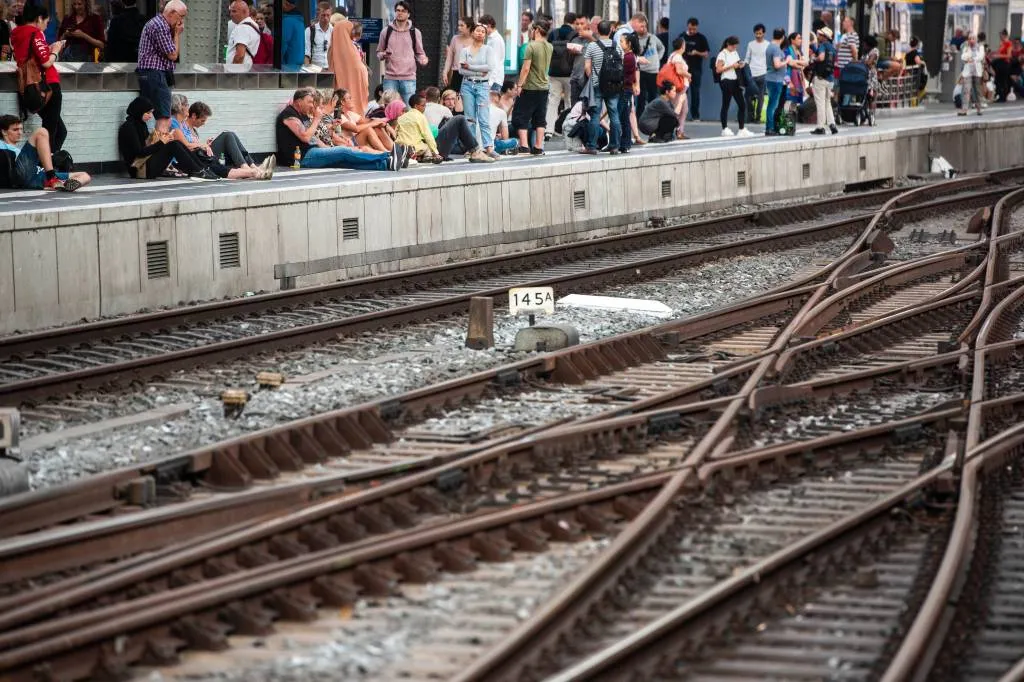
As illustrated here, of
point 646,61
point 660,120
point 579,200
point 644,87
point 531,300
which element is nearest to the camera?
point 531,300

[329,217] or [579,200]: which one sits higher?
[329,217]

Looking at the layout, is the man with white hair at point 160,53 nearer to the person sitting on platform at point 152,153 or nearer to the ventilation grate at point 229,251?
the person sitting on platform at point 152,153

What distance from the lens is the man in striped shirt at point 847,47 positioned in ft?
111

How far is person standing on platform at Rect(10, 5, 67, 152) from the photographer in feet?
54.8

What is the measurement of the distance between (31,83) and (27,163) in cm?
92

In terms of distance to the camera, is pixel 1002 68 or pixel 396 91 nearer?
pixel 396 91

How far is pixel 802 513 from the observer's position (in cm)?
805

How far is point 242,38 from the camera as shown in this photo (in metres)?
20.6

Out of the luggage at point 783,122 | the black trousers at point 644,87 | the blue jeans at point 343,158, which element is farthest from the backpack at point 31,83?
the luggage at point 783,122

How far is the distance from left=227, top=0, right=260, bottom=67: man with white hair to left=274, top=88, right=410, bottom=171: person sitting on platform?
2.59 feet

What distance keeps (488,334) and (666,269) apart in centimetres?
500

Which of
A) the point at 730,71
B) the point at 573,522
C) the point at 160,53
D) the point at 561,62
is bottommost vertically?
the point at 573,522

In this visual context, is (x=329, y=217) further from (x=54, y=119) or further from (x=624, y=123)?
(x=624, y=123)

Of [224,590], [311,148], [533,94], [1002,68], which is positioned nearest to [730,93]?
[533,94]
